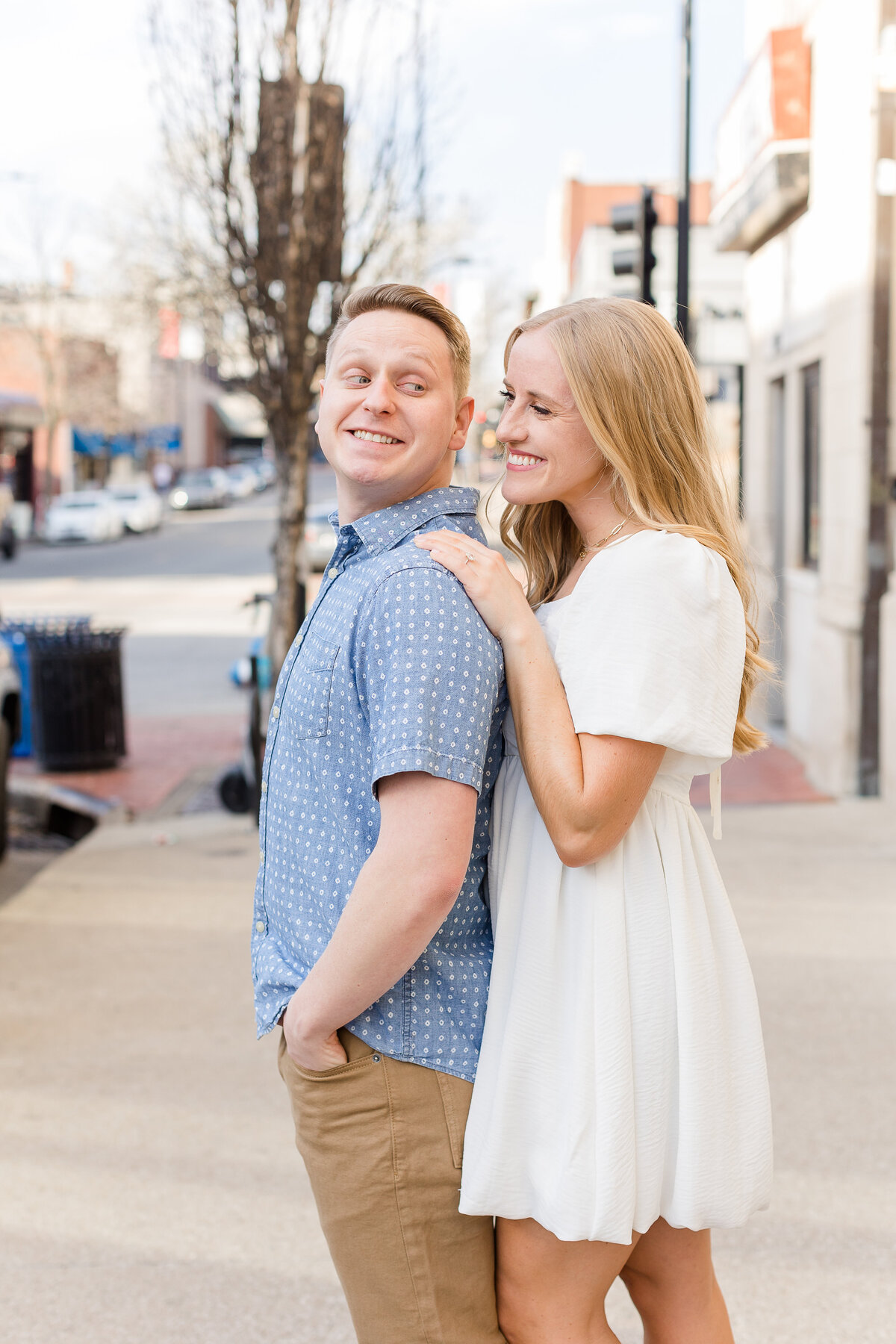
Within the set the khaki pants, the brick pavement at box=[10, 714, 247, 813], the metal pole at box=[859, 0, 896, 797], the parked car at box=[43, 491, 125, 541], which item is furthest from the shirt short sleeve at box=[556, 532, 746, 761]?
the parked car at box=[43, 491, 125, 541]

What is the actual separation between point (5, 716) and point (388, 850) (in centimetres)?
779

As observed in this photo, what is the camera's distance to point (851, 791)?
7.84 m

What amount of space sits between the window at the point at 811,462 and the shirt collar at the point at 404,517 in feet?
26.7

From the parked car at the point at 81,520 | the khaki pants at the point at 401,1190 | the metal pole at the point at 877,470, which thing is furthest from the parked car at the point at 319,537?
the khaki pants at the point at 401,1190

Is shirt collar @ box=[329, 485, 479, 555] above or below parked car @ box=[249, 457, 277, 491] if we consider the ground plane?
below

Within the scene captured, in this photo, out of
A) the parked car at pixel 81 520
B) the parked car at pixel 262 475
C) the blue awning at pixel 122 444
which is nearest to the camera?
the parked car at pixel 81 520

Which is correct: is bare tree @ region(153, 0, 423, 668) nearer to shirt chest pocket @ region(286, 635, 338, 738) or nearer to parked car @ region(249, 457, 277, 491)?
Answer: shirt chest pocket @ region(286, 635, 338, 738)

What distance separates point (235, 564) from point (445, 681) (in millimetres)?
31114

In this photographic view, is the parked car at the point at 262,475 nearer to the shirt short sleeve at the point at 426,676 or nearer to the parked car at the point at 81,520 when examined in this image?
the parked car at the point at 81,520

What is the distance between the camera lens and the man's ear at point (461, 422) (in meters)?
1.97

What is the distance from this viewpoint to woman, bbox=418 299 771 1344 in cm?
172

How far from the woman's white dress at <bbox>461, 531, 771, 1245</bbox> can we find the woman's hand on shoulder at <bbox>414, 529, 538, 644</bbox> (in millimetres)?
72

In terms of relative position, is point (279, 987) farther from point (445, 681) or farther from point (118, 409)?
point (118, 409)

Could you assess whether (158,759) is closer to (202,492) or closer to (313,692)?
(313,692)
